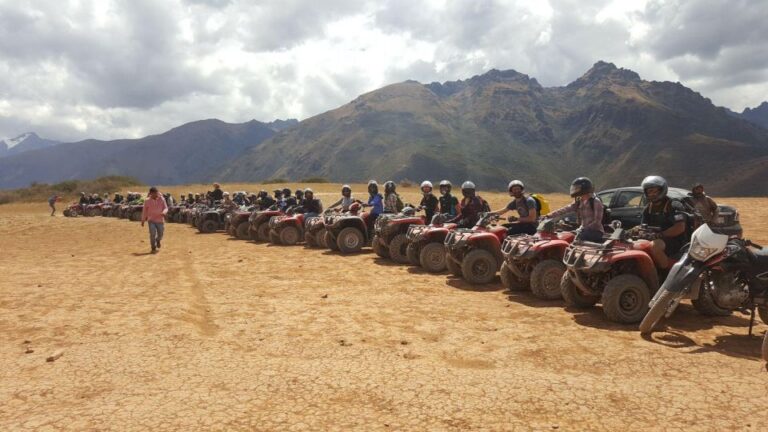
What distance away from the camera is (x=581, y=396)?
3.88 m

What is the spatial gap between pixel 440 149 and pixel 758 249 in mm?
116962

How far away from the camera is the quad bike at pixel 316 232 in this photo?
1403 centimetres

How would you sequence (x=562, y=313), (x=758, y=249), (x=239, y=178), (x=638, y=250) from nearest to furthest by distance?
(x=758, y=249)
(x=638, y=250)
(x=562, y=313)
(x=239, y=178)

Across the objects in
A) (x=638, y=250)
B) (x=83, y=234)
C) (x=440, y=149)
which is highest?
(x=440, y=149)

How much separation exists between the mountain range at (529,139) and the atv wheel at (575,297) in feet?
285

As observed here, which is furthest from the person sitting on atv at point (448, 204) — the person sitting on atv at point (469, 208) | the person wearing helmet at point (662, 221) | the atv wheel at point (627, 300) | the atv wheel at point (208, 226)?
the atv wheel at point (208, 226)

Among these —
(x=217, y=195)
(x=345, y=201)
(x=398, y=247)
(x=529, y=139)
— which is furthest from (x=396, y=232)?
(x=529, y=139)

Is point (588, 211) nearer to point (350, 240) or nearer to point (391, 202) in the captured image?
point (391, 202)

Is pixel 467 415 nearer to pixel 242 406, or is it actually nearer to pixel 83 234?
pixel 242 406

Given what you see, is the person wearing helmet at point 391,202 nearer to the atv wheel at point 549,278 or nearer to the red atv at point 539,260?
the red atv at point 539,260

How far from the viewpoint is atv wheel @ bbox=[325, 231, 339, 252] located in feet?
43.9

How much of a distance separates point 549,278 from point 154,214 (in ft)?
34.7

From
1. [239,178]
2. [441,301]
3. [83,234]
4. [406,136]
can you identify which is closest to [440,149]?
[406,136]

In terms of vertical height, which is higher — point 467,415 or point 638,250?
point 638,250
